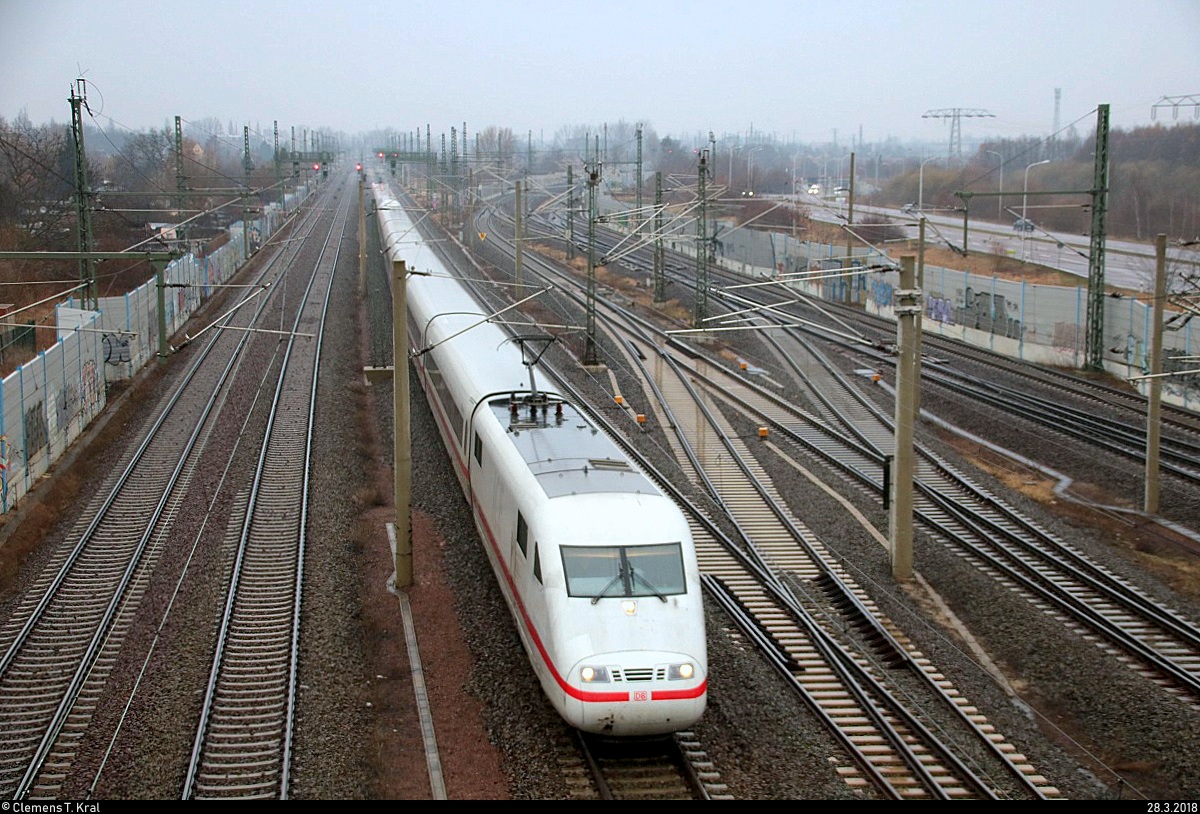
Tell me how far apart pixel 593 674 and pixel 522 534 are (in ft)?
7.96

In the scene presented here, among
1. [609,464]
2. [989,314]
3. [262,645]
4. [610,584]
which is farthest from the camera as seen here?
[989,314]

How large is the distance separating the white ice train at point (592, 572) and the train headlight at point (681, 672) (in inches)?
0.4

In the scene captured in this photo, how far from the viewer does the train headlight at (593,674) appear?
30.5 feet

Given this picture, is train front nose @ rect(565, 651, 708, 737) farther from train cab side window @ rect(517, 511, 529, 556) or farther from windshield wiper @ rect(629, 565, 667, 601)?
train cab side window @ rect(517, 511, 529, 556)

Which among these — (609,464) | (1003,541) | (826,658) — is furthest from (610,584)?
(1003,541)

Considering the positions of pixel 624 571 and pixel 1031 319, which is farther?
pixel 1031 319

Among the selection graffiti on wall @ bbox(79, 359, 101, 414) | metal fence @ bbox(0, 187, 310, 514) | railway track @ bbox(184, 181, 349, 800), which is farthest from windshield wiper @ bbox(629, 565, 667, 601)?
graffiti on wall @ bbox(79, 359, 101, 414)

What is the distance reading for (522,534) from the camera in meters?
11.4

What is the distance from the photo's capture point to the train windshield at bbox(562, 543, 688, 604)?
1003 cm

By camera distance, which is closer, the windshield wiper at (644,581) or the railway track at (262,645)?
the railway track at (262,645)

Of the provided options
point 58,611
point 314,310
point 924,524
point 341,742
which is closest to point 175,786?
point 341,742

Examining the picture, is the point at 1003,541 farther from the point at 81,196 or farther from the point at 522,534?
the point at 81,196

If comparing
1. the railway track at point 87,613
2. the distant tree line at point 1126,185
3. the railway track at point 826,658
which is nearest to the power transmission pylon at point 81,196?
the railway track at point 87,613

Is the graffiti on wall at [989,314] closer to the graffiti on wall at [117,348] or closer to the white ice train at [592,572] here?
the white ice train at [592,572]
